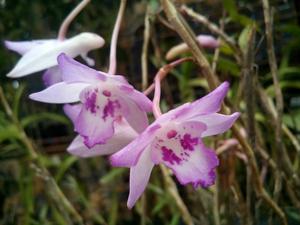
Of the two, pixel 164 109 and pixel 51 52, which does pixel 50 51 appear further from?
pixel 164 109

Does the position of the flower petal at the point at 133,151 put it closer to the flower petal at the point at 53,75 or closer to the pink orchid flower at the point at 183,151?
the pink orchid flower at the point at 183,151

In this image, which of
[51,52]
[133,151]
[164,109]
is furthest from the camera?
[164,109]

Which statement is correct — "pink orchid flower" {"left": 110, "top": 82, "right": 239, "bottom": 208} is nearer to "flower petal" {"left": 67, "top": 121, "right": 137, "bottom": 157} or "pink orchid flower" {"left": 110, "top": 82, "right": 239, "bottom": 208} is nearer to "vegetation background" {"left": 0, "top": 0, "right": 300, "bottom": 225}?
"flower petal" {"left": 67, "top": 121, "right": 137, "bottom": 157}

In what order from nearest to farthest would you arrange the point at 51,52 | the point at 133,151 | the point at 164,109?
1. the point at 133,151
2. the point at 51,52
3. the point at 164,109

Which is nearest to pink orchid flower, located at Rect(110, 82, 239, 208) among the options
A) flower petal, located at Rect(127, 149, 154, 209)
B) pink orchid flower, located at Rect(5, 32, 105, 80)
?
flower petal, located at Rect(127, 149, 154, 209)

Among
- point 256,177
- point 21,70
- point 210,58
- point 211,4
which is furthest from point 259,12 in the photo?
point 21,70

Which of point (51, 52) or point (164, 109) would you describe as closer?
point (51, 52)

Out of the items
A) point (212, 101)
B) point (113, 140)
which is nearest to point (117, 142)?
point (113, 140)

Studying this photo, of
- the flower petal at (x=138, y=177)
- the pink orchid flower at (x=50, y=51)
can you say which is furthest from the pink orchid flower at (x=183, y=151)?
the pink orchid flower at (x=50, y=51)
